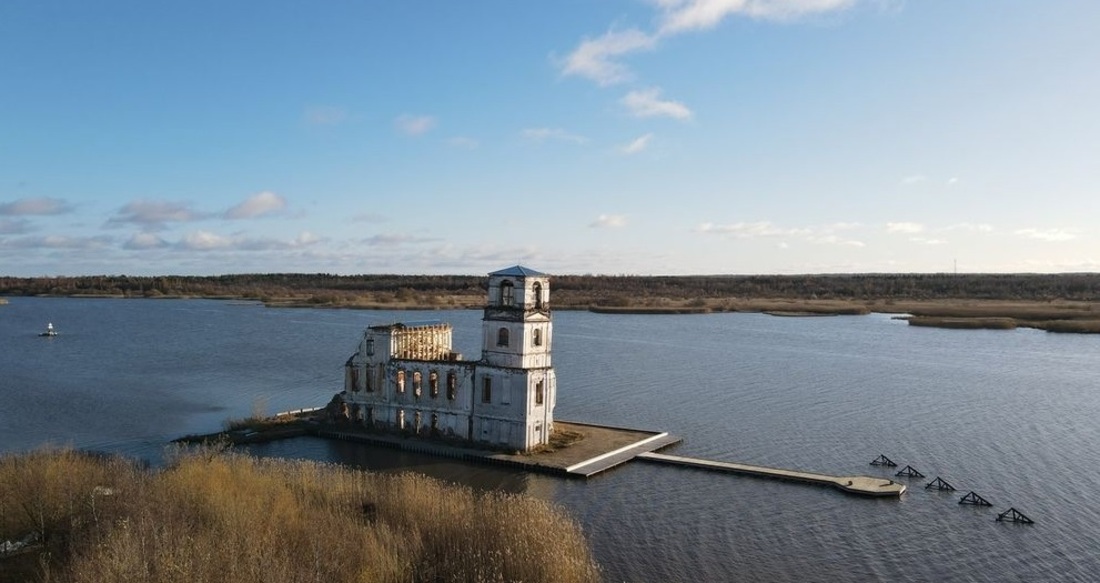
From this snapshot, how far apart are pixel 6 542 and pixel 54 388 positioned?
40414mm

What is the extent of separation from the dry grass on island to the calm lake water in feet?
20.5

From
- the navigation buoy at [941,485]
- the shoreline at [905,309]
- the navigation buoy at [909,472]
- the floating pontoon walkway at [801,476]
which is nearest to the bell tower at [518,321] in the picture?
the floating pontoon walkway at [801,476]

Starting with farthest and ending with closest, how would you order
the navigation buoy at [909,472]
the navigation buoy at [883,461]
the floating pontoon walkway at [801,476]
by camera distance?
the navigation buoy at [883,461] → the navigation buoy at [909,472] → the floating pontoon walkway at [801,476]

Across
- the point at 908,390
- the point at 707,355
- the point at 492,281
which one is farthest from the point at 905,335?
the point at 492,281

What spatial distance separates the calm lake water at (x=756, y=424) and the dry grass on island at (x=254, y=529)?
6259 millimetres

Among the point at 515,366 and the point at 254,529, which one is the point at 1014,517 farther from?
the point at 254,529

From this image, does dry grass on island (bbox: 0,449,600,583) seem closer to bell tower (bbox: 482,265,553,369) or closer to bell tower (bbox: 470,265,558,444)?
bell tower (bbox: 470,265,558,444)

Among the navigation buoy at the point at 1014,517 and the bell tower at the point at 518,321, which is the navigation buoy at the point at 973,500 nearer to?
the navigation buoy at the point at 1014,517

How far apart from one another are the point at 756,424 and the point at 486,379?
17.0 m

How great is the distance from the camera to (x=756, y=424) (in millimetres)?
44719

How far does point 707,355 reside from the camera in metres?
75.0

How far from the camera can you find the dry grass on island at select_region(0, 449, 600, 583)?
1584 centimetres

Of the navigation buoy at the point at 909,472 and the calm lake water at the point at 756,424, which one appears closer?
the calm lake water at the point at 756,424

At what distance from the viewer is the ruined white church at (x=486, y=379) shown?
115 ft
